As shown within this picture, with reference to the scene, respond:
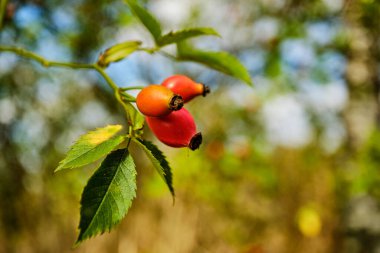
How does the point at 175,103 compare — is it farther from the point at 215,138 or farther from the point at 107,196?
the point at 215,138

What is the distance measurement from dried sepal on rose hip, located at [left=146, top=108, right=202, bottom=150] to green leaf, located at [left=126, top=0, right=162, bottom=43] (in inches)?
10.9

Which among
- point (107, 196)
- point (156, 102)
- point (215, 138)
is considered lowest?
point (215, 138)

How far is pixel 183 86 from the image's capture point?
844 mm

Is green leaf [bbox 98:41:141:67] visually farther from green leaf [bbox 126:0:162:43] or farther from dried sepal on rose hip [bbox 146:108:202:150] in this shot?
dried sepal on rose hip [bbox 146:108:202:150]

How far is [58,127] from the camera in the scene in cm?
498

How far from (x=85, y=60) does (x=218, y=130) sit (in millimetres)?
1835

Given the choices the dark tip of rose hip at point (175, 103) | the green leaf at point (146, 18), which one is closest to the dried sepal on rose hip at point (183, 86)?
the dark tip of rose hip at point (175, 103)

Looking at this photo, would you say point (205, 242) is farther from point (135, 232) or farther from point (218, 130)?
point (218, 130)

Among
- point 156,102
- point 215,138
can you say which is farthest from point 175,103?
point 215,138

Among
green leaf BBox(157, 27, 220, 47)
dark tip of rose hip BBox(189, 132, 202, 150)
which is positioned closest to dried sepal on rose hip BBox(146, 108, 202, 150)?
dark tip of rose hip BBox(189, 132, 202, 150)

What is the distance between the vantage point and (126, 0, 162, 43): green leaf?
894 millimetres

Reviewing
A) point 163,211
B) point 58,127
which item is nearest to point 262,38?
point 58,127

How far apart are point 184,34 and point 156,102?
10.5 inches

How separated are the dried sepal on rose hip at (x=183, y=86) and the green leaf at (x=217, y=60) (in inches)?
6.5
